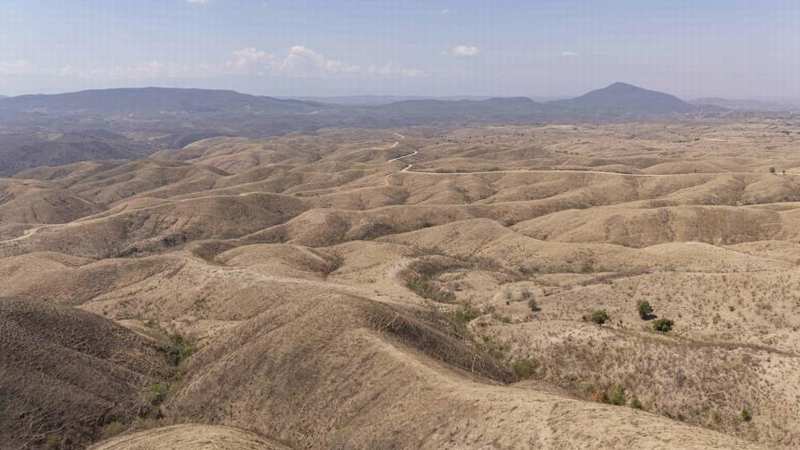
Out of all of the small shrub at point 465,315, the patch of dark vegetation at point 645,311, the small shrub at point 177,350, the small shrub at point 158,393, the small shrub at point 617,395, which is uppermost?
the patch of dark vegetation at point 645,311

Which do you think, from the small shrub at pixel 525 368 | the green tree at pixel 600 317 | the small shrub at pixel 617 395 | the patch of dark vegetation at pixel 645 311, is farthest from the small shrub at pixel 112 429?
the patch of dark vegetation at pixel 645 311

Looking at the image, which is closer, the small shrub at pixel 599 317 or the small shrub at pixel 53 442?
the small shrub at pixel 53 442

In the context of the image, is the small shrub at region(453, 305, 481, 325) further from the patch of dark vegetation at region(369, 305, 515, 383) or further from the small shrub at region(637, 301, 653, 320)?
the small shrub at region(637, 301, 653, 320)

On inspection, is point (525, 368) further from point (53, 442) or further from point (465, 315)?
point (53, 442)

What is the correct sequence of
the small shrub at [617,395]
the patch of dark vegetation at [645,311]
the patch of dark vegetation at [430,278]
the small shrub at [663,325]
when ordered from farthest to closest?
1. the patch of dark vegetation at [430,278]
2. the patch of dark vegetation at [645,311]
3. the small shrub at [663,325]
4. the small shrub at [617,395]

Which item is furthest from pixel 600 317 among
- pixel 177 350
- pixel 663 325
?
pixel 177 350

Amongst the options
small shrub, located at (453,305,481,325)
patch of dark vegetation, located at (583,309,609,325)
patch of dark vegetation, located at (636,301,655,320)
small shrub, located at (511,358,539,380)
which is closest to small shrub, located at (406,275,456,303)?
small shrub, located at (453,305,481,325)

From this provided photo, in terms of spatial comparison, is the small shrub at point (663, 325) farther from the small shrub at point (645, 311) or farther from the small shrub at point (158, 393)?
the small shrub at point (158, 393)
